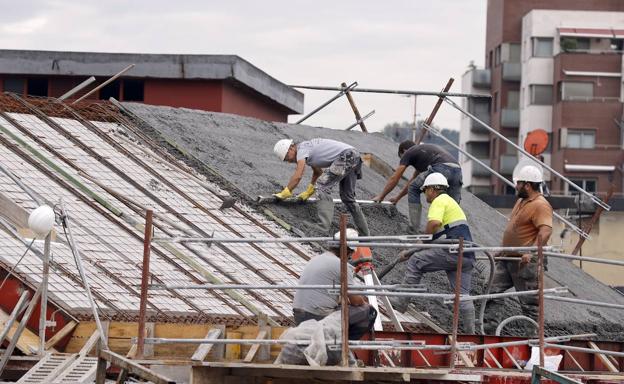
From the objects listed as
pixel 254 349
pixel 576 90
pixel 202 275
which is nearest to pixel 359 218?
pixel 202 275

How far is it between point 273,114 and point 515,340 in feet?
56.7

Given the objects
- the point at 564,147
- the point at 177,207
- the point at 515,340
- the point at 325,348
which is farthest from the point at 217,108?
the point at 564,147

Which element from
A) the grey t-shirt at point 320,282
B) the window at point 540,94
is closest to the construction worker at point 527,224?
the grey t-shirt at point 320,282

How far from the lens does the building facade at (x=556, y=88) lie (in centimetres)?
7281

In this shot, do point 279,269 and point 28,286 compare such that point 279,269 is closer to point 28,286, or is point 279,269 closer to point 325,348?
point 28,286

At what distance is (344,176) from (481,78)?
6330cm

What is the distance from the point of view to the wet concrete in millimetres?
20969

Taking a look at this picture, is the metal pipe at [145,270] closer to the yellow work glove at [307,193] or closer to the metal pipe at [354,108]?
the yellow work glove at [307,193]

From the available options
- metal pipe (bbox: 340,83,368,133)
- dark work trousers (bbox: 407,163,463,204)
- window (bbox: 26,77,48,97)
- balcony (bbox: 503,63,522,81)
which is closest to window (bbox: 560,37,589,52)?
balcony (bbox: 503,63,522,81)

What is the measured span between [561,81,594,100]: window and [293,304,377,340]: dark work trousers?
197ft

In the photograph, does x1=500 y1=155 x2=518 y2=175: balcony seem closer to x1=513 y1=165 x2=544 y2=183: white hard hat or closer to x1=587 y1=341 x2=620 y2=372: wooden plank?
x1=513 y1=165 x2=544 y2=183: white hard hat

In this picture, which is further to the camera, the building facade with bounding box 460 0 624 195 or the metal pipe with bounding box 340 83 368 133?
the building facade with bounding box 460 0 624 195

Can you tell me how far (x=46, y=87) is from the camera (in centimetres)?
3058

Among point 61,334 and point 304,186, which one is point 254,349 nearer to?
point 61,334
